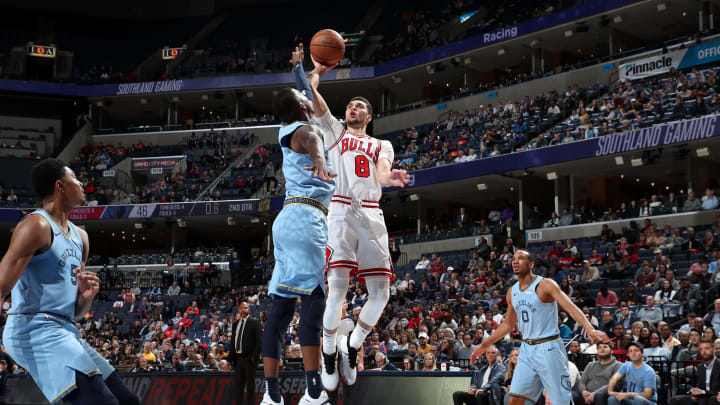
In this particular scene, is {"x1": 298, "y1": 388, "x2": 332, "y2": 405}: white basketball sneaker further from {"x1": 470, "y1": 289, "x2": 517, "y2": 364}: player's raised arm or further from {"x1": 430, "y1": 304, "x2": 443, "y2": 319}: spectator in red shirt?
{"x1": 430, "y1": 304, "x2": 443, "y2": 319}: spectator in red shirt

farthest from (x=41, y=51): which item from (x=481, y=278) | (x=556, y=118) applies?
(x=481, y=278)

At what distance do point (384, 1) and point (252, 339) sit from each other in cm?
3682

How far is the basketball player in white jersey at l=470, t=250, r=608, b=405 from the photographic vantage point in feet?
24.6

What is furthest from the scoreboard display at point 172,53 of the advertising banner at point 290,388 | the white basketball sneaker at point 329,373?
the white basketball sneaker at point 329,373

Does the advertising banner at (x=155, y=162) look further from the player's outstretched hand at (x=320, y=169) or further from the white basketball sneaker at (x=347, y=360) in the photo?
the player's outstretched hand at (x=320, y=169)

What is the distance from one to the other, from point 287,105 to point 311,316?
1.59m

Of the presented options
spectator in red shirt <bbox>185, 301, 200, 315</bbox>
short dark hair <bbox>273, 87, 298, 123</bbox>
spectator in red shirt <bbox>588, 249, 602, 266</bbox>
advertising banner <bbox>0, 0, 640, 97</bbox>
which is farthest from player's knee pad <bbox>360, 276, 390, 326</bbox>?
advertising banner <bbox>0, 0, 640, 97</bbox>

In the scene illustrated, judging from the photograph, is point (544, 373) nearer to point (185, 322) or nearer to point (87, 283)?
point (87, 283)

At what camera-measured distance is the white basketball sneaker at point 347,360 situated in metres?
6.73

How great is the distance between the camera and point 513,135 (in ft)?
94.0

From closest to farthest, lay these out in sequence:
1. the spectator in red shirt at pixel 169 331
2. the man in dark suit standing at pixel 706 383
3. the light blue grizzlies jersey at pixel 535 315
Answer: the light blue grizzlies jersey at pixel 535 315, the man in dark suit standing at pixel 706 383, the spectator in red shirt at pixel 169 331

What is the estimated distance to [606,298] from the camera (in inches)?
655

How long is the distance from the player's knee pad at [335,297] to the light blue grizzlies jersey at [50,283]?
8.06 feet

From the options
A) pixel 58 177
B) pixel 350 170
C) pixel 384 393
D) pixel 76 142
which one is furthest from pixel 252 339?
pixel 76 142
